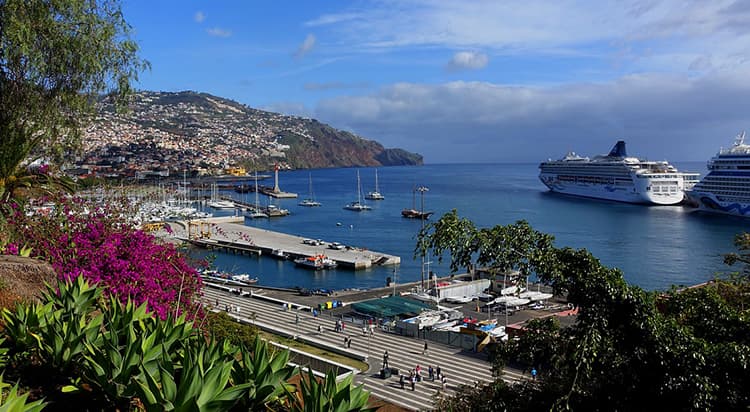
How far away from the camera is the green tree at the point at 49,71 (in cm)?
771

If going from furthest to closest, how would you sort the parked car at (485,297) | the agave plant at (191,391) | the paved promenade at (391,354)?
the parked car at (485,297)
the paved promenade at (391,354)
the agave plant at (191,391)

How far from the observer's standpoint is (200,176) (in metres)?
110

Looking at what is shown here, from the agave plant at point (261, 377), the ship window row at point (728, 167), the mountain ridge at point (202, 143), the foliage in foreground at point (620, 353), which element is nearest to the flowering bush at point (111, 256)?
the agave plant at point (261, 377)

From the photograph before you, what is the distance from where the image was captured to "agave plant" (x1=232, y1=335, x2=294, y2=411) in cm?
365

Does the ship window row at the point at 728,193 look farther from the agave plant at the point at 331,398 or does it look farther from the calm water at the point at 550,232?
the agave plant at the point at 331,398

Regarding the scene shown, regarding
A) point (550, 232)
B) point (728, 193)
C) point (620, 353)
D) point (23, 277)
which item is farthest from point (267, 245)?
point (728, 193)

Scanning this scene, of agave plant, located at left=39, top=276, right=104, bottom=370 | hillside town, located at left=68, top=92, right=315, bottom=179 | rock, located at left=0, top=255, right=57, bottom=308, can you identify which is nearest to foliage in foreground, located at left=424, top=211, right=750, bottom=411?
agave plant, located at left=39, top=276, right=104, bottom=370

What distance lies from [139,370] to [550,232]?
4333 cm

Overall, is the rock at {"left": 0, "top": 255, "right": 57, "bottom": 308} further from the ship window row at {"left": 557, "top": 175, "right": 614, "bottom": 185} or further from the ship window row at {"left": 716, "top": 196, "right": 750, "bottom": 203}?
the ship window row at {"left": 557, "top": 175, "right": 614, "bottom": 185}

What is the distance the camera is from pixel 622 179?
66188mm

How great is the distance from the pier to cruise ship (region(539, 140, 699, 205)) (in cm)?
3977

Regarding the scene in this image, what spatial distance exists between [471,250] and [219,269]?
28.3 m

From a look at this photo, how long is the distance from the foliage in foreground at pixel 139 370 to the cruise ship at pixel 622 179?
220 ft

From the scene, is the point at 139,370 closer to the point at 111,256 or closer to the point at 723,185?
the point at 111,256
